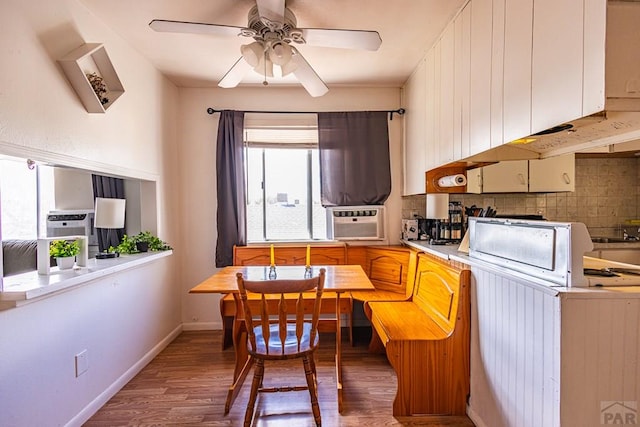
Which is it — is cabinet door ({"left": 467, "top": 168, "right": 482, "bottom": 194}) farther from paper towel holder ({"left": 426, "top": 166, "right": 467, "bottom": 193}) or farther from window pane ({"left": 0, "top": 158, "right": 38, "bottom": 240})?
window pane ({"left": 0, "top": 158, "right": 38, "bottom": 240})

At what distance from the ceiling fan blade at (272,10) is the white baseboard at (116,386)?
98.3 inches

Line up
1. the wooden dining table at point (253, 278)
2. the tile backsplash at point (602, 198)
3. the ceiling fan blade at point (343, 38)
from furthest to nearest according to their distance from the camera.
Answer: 1. the tile backsplash at point (602, 198)
2. the wooden dining table at point (253, 278)
3. the ceiling fan blade at point (343, 38)

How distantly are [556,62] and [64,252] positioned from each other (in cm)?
258

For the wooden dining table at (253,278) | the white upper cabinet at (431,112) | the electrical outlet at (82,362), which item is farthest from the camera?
the white upper cabinet at (431,112)

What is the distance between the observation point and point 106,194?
2.76 meters

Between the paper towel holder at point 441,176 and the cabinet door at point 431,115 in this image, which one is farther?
the paper towel holder at point 441,176

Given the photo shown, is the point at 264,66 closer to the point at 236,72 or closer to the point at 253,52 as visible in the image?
the point at 253,52

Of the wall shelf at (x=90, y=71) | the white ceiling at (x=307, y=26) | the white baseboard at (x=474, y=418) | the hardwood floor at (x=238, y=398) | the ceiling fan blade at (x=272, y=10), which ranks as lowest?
the hardwood floor at (x=238, y=398)

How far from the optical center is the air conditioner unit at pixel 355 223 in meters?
3.32

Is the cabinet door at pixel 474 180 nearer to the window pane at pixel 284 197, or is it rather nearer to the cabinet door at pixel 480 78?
the cabinet door at pixel 480 78

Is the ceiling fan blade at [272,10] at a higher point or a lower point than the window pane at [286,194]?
higher

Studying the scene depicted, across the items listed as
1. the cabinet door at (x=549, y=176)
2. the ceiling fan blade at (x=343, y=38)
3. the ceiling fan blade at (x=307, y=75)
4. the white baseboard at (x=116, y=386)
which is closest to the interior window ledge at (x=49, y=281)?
the white baseboard at (x=116, y=386)

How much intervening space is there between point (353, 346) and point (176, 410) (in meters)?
Result: 1.54

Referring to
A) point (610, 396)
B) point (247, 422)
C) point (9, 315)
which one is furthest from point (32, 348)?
point (610, 396)
